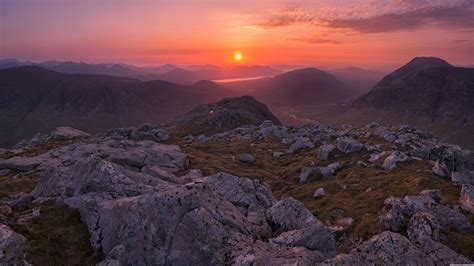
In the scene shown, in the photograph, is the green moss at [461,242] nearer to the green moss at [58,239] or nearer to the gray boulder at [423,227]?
the gray boulder at [423,227]

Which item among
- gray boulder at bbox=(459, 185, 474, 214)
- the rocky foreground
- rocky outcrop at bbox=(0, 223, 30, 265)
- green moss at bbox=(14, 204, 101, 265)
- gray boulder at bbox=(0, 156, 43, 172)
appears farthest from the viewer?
gray boulder at bbox=(0, 156, 43, 172)

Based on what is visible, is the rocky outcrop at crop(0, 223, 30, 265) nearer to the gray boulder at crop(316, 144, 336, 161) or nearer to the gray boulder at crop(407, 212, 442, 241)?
the gray boulder at crop(407, 212, 442, 241)

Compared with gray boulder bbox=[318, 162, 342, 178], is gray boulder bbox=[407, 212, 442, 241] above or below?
above

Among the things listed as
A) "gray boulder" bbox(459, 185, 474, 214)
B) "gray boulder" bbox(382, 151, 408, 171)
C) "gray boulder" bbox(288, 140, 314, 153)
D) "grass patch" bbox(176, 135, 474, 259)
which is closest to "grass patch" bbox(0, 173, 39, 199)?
"grass patch" bbox(176, 135, 474, 259)

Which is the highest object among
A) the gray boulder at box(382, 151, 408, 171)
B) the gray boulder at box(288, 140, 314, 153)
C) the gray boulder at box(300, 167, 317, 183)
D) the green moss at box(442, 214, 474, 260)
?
the green moss at box(442, 214, 474, 260)

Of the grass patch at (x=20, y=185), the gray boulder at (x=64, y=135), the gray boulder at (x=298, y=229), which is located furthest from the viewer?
the gray boulder at (x=64, y=135)

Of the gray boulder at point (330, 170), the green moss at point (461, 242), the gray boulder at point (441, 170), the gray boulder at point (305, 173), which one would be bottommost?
the gray boulder at point (305, 173)

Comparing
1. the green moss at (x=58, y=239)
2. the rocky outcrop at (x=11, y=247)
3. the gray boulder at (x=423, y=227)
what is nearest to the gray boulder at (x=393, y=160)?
the gray boulder at (x=423, y=227)

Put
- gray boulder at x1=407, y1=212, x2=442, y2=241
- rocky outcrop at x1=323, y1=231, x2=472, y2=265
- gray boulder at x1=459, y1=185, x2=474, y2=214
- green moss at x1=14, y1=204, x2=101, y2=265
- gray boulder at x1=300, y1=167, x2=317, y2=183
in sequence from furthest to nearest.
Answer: gray boulder at x1=300, y1=167, x2=317, y2=183 < gray boulder at x1=459, y1=185, x2=474, y2=214 < gray boulder at x1=407, y1=212, x2=442, y2=241 < green moss at x1=14, y1=204, x2=101, y2=265 < rocky outcrop at x1=323, y1=231, x2=472, y2=265

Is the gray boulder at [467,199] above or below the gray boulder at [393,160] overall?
above

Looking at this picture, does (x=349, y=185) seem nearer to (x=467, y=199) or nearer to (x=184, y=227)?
(x=467, y=199)

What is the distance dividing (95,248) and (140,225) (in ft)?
13.2

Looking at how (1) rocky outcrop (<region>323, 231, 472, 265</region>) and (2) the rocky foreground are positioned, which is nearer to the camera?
(1) rocky outcrop (<region>323, 231, 472, 265</region>)

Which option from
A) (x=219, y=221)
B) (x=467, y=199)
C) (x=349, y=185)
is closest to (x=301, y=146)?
(x=349, y=185)
